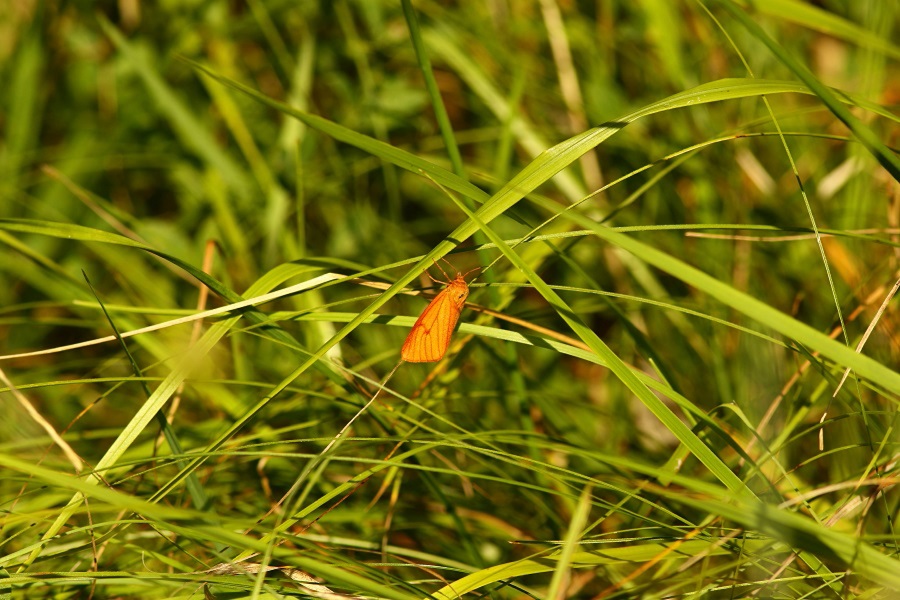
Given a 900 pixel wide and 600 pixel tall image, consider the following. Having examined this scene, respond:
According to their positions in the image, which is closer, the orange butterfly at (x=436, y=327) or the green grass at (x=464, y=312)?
the green grass at (x=464, y=312)

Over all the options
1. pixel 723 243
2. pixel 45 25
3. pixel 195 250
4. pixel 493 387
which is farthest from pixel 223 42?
pixel 723 243

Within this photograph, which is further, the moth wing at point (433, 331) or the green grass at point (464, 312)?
the moth wing at point (433, 331)

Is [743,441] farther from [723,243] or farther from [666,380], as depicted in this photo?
[723,243]

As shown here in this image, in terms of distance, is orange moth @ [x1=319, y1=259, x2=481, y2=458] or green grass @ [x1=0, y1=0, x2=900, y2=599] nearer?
green grass @ [x1=0, y1=0, x2=900, y2=599]
